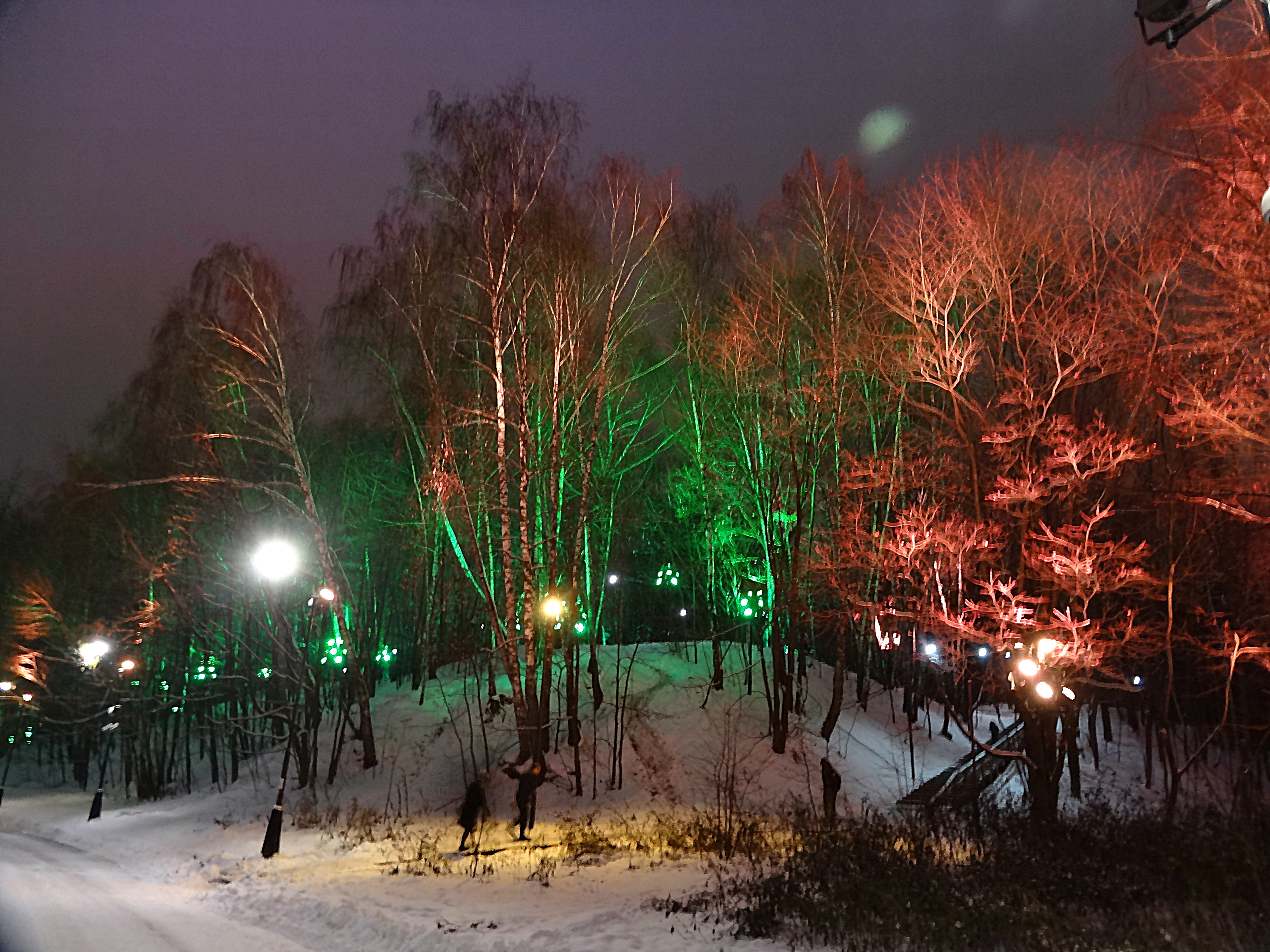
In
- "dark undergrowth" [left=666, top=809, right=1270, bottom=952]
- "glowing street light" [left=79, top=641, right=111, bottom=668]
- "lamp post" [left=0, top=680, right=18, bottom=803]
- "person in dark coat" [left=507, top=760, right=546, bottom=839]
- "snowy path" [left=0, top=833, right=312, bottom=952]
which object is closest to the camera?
"dark undergrowth" [left=666, top=809, right=1270, bottom=952]

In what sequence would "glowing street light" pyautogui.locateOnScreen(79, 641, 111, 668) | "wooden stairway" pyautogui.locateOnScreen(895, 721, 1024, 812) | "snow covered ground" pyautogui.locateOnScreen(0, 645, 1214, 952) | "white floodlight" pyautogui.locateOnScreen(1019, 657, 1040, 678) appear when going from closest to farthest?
"snow covered ground" pyautogui.locateOnScreen(0, 645, 1214, 952)
"white floodlight" pyautogui.locateOnScreen(1019, 657, 1040, 678)
"wooden stairway" pyautogui.locateOnScreen(895, 721, 1024, 812)
"glowing street light" pyautogui.locateOnScreen(79, 641, 111, 668)

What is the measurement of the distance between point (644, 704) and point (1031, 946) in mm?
15096

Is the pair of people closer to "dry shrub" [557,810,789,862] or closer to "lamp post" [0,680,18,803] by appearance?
"dry shrub" [557,810,789,862]

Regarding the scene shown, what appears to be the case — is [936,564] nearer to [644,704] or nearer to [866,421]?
[866,421]

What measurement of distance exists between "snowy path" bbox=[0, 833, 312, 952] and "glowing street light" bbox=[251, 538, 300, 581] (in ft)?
14.2

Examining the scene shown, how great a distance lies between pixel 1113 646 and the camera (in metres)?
Result: 11.7

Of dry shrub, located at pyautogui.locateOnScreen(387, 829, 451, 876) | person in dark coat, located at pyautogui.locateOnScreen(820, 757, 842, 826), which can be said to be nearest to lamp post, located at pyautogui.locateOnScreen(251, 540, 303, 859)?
dry shrub, located at pyautogui.locateOnScreen(387, 829, 451, 876)

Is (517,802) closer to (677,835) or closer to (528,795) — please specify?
(528,795)

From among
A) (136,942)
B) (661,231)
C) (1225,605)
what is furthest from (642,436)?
(136,942)

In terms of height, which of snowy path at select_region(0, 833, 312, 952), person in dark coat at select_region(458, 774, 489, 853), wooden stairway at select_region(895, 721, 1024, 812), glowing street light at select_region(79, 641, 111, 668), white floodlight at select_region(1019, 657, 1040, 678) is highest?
glowing street light at select_region(79, 641, 111, 668)

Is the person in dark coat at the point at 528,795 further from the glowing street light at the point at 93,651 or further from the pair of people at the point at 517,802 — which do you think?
the glowing street light at the point at 93,651

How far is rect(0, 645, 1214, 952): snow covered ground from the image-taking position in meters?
8.63

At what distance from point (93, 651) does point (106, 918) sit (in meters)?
10.6

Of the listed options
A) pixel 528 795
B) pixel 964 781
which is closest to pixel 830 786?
pixel 528 795
